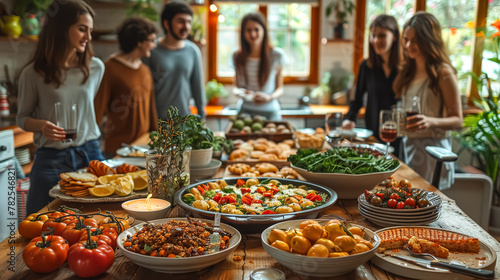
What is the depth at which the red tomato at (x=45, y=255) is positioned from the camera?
1.09 m

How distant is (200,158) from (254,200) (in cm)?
55

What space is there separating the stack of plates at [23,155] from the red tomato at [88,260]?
315cm

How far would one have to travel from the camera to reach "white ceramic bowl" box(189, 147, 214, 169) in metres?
1.96

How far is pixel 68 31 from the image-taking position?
2285 millimetres

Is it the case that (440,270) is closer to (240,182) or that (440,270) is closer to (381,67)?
(240,182)

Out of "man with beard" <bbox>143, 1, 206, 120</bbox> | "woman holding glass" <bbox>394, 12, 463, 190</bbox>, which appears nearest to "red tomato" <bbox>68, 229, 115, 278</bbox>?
"woman holding glass" <bbox>394, 12, 463, 190</bbox>

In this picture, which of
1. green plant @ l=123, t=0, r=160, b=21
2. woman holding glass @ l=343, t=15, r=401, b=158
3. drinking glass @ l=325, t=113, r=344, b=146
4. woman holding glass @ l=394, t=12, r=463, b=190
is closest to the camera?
drinking glass @ l=325, t=113, r=344, b=146

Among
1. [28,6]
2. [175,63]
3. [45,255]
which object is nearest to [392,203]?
[45,255]

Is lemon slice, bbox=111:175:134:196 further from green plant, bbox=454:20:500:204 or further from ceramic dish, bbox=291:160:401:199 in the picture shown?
green plant, bbox=454:20:500:204

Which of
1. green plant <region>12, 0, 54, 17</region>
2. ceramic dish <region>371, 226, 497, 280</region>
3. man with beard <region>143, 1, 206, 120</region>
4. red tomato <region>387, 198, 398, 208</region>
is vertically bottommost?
ceramic dish <region>371, 226, 497, 280</region>

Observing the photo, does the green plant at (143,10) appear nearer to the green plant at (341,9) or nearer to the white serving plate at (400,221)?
the green plant at (341,9)

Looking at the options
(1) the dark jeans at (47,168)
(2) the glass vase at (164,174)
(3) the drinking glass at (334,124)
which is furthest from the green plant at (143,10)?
(2) the glass vase at (164,174)

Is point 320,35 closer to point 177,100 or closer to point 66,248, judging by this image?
point 177,100

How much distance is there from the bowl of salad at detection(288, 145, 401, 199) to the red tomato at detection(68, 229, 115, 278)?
33.9 inches
